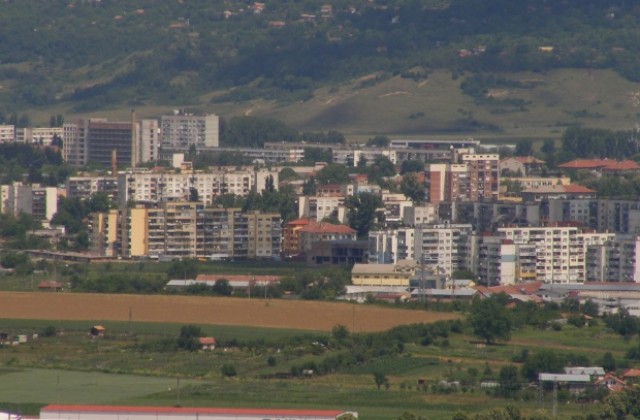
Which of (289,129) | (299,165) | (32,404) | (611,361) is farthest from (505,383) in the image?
(289,129)

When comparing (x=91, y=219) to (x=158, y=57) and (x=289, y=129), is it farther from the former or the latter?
(x=158, y=57)

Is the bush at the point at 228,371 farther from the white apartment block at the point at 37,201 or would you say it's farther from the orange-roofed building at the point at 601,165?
the orange-roofed building at the point at 601,165

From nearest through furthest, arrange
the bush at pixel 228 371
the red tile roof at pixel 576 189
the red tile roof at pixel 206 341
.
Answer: the bush at pixel 228 371 → the red tile roof at pixel 206 341 → the red tile roof at pixel 576 189

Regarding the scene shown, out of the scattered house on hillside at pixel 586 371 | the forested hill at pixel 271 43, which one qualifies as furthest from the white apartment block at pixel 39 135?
the scattered house on hillside at pixel 586 371

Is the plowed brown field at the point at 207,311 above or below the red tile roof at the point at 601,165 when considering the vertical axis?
below

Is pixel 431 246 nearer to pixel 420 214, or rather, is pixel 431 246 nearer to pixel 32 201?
pixel 420 214

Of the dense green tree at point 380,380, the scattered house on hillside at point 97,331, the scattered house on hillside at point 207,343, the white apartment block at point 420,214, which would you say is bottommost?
the dense green tree at point 380,380

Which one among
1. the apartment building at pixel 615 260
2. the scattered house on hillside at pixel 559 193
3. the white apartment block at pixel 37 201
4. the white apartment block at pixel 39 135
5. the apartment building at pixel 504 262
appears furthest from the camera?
the white apartment block at pixel 39 135
